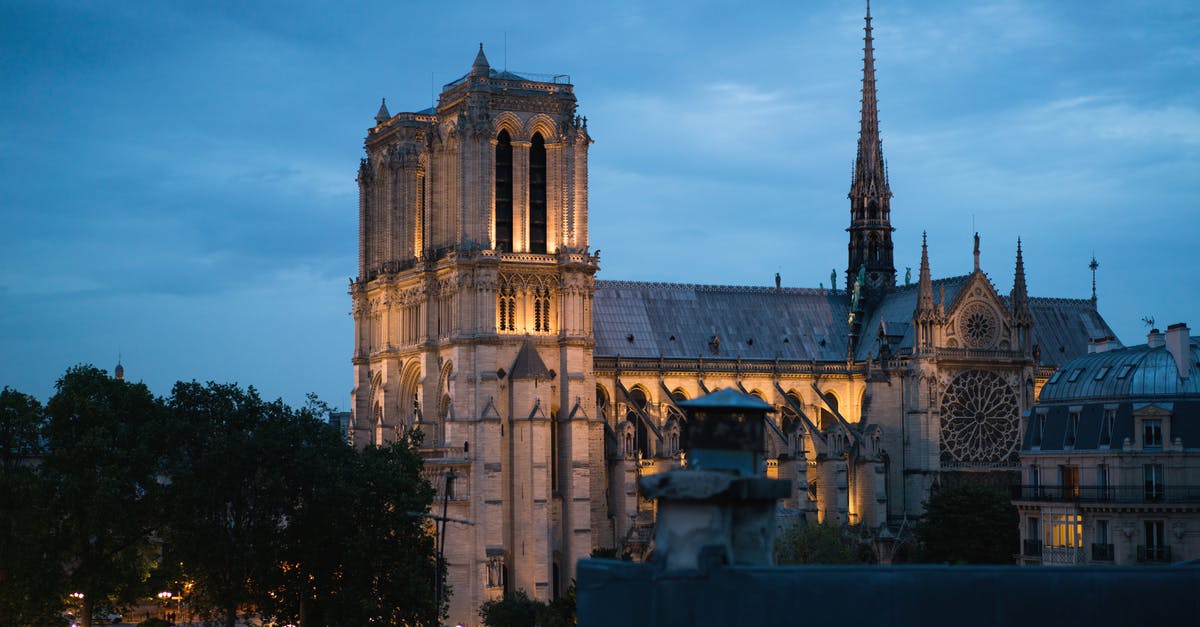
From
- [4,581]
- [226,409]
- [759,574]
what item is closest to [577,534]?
[226,409]

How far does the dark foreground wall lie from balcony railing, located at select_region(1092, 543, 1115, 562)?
49199 millimetres

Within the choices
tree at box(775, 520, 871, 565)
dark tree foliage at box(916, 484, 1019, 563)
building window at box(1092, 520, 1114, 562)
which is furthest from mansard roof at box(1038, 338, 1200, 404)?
dark tree foliage at box(916, 484, 1019, 563)

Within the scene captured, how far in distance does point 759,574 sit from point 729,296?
95604 millimetres

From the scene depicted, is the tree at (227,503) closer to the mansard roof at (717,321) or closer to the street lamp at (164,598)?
the street lamp at (164,598)

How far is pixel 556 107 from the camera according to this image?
98188 millimetres

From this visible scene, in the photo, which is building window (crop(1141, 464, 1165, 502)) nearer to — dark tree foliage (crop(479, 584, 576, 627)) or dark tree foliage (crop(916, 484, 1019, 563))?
dark tree foliage (crop(479, 584, 576, 627))

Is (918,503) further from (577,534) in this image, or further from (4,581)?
(4,581)

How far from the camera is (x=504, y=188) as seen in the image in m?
97.7

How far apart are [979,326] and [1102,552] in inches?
1780

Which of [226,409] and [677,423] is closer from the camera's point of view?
[226,409]

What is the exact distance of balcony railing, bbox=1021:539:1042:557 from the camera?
71500 millimetres

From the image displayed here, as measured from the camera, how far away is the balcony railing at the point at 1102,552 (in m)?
66.2

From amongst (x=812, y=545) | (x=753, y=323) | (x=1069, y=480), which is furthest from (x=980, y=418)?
(x=1069, y=480)

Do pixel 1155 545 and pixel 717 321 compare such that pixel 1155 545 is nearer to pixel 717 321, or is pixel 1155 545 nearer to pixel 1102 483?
pixel 1102 483
